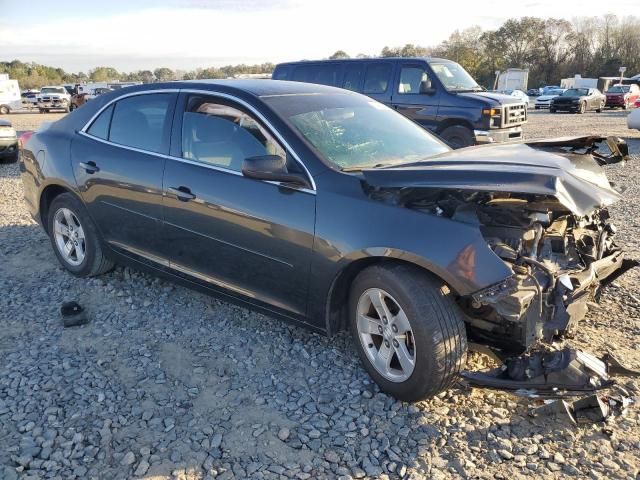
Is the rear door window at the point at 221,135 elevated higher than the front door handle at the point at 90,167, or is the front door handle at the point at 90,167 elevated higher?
the rear door window at the point at 221,135

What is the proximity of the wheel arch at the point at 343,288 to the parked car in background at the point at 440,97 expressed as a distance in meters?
7.40

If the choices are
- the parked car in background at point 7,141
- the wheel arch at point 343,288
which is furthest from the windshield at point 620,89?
the wheel arch at point 343,288

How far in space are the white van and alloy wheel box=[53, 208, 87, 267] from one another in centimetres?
3563

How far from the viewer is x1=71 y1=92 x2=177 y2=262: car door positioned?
4.03m

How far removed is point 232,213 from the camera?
3.53 meters

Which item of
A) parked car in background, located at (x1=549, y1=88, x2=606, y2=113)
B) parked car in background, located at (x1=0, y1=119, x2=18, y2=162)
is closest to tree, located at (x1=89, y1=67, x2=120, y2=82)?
parked car in background, located at (x1=549, y1=88, x2=606, y2=113)

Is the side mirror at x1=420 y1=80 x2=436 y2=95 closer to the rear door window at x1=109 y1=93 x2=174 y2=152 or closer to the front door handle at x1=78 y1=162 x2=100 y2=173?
the rear door window at x1=109 y1=93 x2=174 y2=152

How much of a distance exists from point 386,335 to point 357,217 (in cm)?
69

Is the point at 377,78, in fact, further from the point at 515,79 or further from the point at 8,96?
the point at 515,79

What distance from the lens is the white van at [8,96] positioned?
34.9 meters

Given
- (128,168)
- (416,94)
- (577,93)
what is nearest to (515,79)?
(577,93)

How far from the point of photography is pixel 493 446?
9.01 ft

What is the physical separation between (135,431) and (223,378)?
2.13 feet

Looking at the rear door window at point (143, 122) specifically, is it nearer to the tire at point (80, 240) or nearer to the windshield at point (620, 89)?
the tire at point (80, 240)
